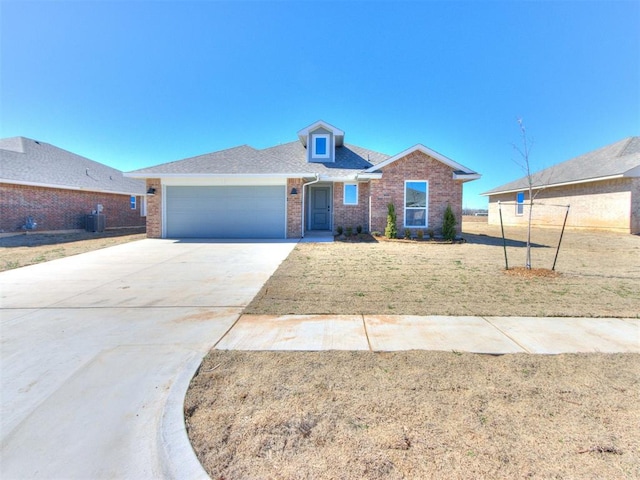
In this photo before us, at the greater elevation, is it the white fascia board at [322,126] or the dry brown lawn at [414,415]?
the white fascia board at [322,126]

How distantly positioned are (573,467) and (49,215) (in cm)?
2220

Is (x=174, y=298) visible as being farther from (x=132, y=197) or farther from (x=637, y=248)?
(x=132, y=197)

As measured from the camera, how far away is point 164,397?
2.66 meters

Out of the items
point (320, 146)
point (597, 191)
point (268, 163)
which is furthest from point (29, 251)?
point (597, 191)

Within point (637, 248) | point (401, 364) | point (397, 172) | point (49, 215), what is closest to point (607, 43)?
point (637, 248)

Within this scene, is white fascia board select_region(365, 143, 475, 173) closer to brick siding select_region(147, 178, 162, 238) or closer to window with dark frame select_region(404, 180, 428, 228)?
window with dark frame select_region(404, 180, 428, 228)

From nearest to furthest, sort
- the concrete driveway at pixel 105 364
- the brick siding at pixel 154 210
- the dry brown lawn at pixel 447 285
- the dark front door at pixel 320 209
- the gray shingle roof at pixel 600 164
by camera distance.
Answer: the concrete driveway at pixel 105 364, the dry brown lawn at pixel 447 285, the brick siding at pixel 154 210, the dark front door at pixel 320 209, the gray shingle roof at pixel 600 164

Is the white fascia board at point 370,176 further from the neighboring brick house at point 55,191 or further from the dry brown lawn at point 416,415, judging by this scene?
the neighboring brick house at point 55,191

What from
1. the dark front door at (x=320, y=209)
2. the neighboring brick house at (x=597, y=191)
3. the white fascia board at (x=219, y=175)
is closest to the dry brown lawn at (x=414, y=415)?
the white fascia board at (x=219, y=175)

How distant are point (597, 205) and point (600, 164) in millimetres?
2892

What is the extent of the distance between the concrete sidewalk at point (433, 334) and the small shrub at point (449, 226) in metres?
9.31

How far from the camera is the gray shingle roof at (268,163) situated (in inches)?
534

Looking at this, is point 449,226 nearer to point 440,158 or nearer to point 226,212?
point 440,158

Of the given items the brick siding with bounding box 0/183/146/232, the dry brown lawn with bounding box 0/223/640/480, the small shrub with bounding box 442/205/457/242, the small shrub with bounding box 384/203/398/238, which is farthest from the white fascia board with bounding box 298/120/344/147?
the dry brown lawn with bounding box 0/223/640/480
